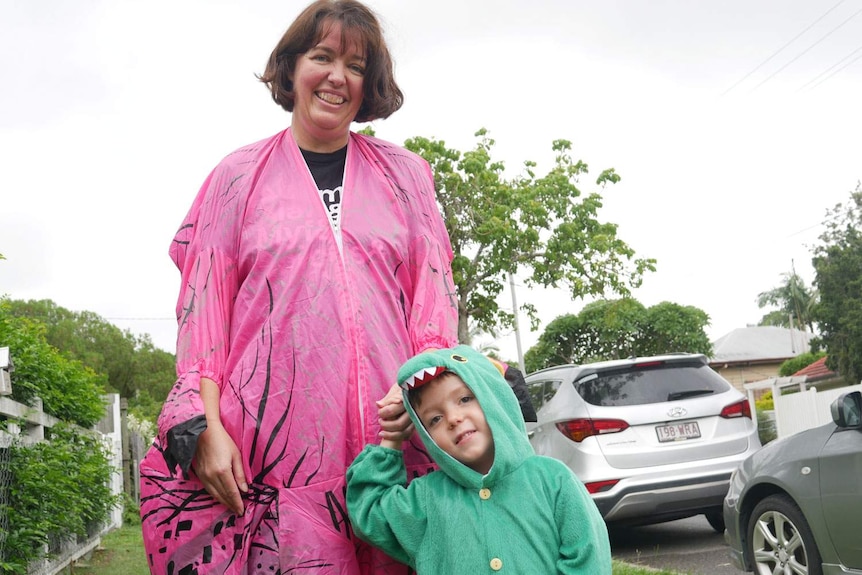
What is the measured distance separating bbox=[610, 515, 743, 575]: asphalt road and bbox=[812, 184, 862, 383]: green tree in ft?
99.7

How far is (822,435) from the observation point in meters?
5.21

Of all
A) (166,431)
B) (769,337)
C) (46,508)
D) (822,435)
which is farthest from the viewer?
(769,337)

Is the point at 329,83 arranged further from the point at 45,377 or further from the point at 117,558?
the point at 117,558

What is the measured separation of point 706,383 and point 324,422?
6277mm

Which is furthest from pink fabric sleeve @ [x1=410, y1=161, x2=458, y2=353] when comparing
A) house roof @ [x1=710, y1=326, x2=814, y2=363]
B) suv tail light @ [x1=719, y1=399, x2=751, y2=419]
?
house roof @ [x1=710, y1=326, x2=814, y2=363]

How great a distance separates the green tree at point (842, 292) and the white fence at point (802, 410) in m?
17.5

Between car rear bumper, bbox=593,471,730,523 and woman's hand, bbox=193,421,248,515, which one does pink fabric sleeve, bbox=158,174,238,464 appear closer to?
woman's hand, bbox=193,421,248,515

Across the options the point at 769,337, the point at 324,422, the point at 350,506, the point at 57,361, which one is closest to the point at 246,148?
the point at 324,422

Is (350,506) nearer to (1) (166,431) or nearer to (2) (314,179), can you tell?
(1) (166,431)

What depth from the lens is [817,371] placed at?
45969 mm

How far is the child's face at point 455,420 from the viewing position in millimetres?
2197

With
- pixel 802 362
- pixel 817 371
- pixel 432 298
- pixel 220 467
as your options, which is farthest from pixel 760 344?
pixel 220 467

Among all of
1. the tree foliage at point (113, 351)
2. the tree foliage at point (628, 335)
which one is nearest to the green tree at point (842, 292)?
the tree foliage at point (628, 335)

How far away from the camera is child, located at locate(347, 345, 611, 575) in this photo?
2105 mm
